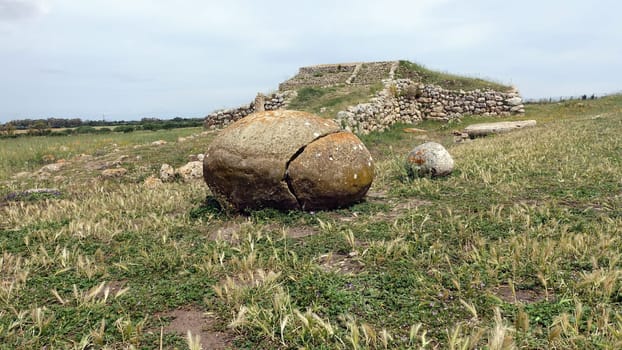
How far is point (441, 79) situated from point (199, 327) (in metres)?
25.8

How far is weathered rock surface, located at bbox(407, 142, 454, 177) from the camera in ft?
27.3

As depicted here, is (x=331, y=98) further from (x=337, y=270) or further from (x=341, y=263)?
(x=337, y=270)

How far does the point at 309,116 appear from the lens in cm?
678

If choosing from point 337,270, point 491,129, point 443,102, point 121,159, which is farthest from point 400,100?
point 337,270

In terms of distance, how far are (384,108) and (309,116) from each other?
1443cm

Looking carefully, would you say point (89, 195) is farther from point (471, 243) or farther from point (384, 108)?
point (384, 108)

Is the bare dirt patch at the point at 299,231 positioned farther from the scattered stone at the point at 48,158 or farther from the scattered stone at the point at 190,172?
the scattered stone at the point at 48,158

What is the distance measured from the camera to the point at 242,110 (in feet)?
73.9

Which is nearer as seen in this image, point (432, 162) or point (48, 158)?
point (432, 162)

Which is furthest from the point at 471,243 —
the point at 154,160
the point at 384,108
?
the point at 384,108

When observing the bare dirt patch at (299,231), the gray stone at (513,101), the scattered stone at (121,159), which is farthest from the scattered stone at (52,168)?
the gray stone at (513,101)

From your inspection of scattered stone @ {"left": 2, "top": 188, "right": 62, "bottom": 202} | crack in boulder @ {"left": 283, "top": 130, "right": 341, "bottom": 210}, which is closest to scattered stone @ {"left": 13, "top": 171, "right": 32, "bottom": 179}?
scattered stone @ {"left": 2, "top": 188, "right": 62, "bottom": 202}

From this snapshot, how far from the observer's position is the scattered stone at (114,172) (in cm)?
1118

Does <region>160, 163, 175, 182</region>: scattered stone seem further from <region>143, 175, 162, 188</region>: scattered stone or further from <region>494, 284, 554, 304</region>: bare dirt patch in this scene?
<region>494, 284, 554, 304</region>: bare dirt patch
